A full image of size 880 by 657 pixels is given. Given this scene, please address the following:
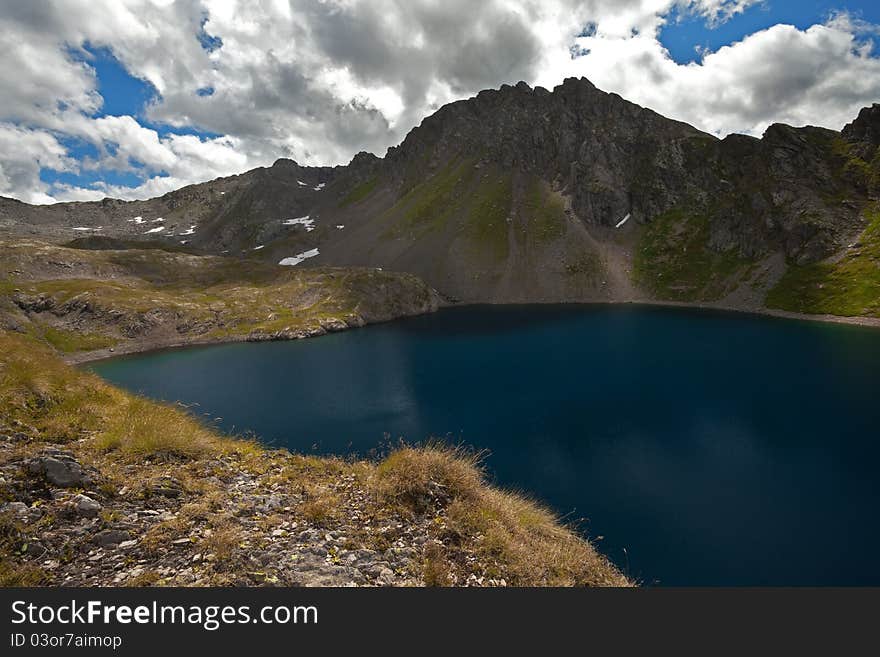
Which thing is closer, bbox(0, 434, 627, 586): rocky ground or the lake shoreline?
bbox(0, 434, 627, 586): rocky ground

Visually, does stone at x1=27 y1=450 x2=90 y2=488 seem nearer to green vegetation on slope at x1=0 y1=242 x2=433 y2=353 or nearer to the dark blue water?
the dark blue water

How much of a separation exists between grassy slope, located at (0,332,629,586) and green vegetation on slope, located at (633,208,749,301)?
165m

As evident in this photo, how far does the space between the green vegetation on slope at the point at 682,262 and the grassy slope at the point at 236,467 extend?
541 feet

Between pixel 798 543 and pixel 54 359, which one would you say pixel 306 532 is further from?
pixel 798 543

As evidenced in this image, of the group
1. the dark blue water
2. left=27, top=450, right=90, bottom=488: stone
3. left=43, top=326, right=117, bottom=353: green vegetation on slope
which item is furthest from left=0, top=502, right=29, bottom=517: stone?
left=43, top=326, right=117, bottom=353: green vegetation on slope

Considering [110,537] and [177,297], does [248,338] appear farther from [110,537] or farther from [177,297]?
[110,537]

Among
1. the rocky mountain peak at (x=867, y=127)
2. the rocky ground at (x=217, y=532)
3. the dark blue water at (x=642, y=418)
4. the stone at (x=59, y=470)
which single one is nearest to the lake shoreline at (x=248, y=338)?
the dark blue water at (x=642, y=418)

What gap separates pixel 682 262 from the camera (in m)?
169

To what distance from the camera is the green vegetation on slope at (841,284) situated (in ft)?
358

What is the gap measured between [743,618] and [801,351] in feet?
301

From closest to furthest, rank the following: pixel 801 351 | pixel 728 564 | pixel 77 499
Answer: pixel 77 499 < pixel 728 564 < pixel 801 351

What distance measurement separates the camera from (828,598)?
9961mm

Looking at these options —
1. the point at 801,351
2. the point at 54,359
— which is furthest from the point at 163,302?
the point at 801,351

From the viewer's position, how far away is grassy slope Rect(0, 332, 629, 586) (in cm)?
1073
